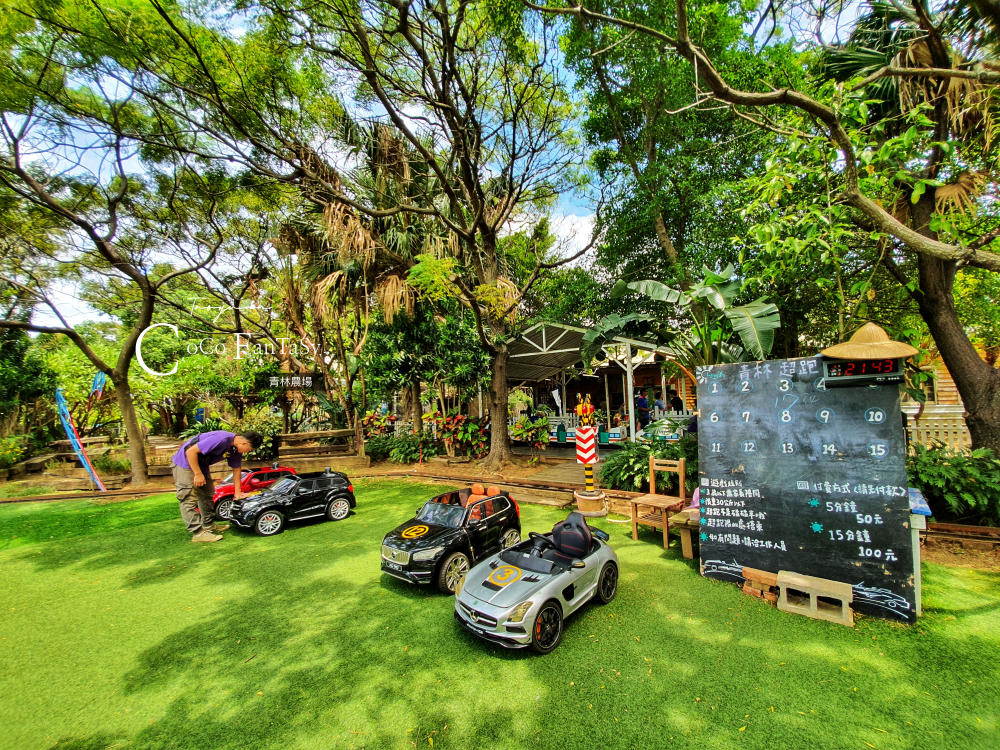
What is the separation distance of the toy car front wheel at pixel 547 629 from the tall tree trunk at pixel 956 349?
7631 millimetres

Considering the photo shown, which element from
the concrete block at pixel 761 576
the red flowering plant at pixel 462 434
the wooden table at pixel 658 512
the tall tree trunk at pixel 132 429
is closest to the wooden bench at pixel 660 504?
the wooden table at pixel 658 512

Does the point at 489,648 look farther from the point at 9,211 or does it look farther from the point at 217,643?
the point at 9,211

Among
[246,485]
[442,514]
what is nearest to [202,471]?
[246,485]

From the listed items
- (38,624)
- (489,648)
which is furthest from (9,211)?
(489,648)

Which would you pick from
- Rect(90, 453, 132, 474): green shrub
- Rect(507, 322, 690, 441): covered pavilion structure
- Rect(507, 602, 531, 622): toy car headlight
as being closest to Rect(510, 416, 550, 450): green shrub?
Rect(507, 322, 690, 441): covered pavilion structure

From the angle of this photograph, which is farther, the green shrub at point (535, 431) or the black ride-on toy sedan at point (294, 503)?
the green shrub at point (535, 431)

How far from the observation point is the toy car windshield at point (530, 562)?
4383mm

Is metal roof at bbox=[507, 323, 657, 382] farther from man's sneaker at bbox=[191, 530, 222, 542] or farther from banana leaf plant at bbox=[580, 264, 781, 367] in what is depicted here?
man's sneaker at bbox=[191, 530, 222, 542]

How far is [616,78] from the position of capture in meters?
11.3

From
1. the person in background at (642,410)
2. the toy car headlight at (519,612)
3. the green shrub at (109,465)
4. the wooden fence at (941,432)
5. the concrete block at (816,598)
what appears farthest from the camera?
the person in background at (642,410)

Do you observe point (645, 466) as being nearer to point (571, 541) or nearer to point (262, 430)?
point (571, 541)

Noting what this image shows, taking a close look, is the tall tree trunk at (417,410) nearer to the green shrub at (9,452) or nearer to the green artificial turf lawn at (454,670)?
the green artificial turf lawn at (454,670)

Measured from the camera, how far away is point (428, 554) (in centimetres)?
532

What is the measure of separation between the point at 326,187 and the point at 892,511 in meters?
10.1
